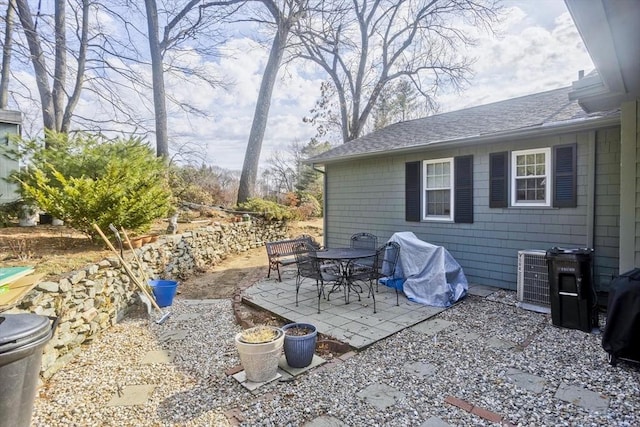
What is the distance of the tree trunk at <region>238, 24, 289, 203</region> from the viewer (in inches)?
480

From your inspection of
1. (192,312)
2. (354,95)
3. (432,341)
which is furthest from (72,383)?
(354,95)

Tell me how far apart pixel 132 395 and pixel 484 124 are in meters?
6.72

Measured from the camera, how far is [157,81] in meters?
11.1

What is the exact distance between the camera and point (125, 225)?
5652mm

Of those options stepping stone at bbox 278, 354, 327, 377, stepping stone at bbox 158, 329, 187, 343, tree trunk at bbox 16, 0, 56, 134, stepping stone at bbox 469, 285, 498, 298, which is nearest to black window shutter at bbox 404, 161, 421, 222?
stepping stone at bbox 469, 285, 498, 298

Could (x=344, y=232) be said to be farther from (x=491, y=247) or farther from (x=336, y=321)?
(x=336, y=321)

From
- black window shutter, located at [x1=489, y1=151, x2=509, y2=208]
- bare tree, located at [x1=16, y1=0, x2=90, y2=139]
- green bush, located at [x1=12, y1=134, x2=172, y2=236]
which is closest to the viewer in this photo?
green bush, located at [x1=12, y1=134, x2=172, y2=236]

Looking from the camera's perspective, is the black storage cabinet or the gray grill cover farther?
the gray grill cover

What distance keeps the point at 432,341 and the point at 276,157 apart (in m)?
20.2

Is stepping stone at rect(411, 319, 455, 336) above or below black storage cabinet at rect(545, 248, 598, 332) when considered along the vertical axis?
below

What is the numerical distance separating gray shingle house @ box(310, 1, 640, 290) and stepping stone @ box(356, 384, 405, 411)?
9.92ft

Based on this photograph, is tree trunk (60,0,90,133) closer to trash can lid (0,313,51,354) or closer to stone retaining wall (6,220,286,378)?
stone retaining wall (6,220,286,378)

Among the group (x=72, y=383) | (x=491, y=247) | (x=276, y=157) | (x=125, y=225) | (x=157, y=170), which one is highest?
(x=276, y=157)

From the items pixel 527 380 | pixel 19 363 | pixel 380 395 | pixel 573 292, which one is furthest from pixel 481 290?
pixel 19 363
